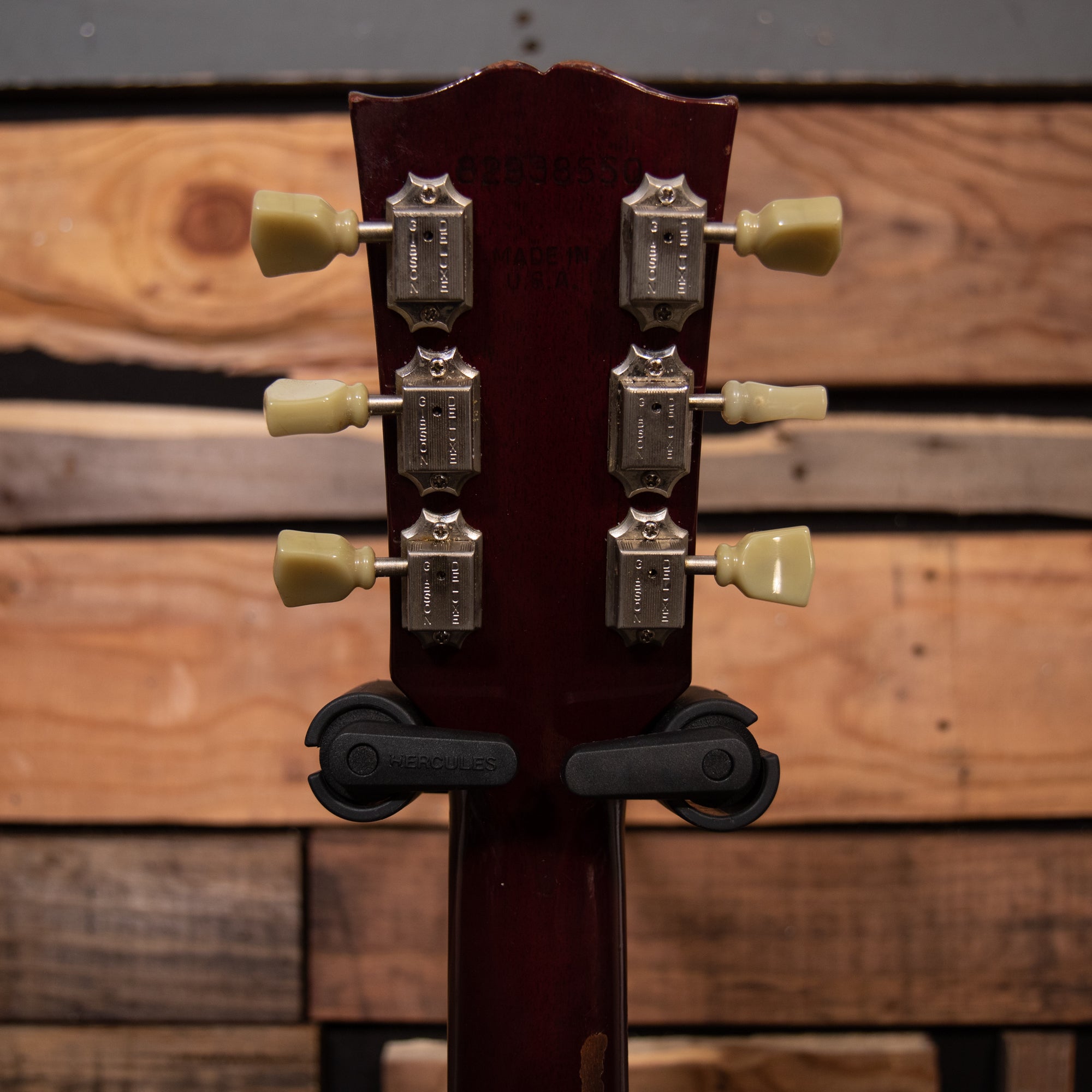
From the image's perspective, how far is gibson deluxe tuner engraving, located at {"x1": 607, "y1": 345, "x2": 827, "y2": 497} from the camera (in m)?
0.35

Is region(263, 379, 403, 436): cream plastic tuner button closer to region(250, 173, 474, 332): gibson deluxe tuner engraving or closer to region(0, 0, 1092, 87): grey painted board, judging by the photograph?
region(250, 173, 474, 332): gibson deluxe tuner engraving

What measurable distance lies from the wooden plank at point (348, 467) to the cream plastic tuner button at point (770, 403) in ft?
0.75

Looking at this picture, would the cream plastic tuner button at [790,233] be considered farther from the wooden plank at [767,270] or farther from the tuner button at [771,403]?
the wooden plank at [767,270]

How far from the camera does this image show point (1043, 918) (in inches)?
24.1

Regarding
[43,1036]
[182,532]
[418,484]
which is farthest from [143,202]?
[43,1036]

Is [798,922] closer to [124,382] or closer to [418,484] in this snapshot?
[418,484]

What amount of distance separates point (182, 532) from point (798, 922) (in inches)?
22.5

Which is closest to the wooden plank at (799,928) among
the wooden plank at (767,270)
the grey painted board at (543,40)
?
the wooden plank at (767,270)

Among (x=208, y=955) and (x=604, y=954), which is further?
(x=208, y=955)

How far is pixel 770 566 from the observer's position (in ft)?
1.16

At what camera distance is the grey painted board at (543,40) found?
57cm

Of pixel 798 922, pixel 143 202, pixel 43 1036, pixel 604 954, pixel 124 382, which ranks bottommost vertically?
pixel 43 1036

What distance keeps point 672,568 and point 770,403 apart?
0.29ft

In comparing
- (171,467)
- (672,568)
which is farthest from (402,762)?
(171,467)
